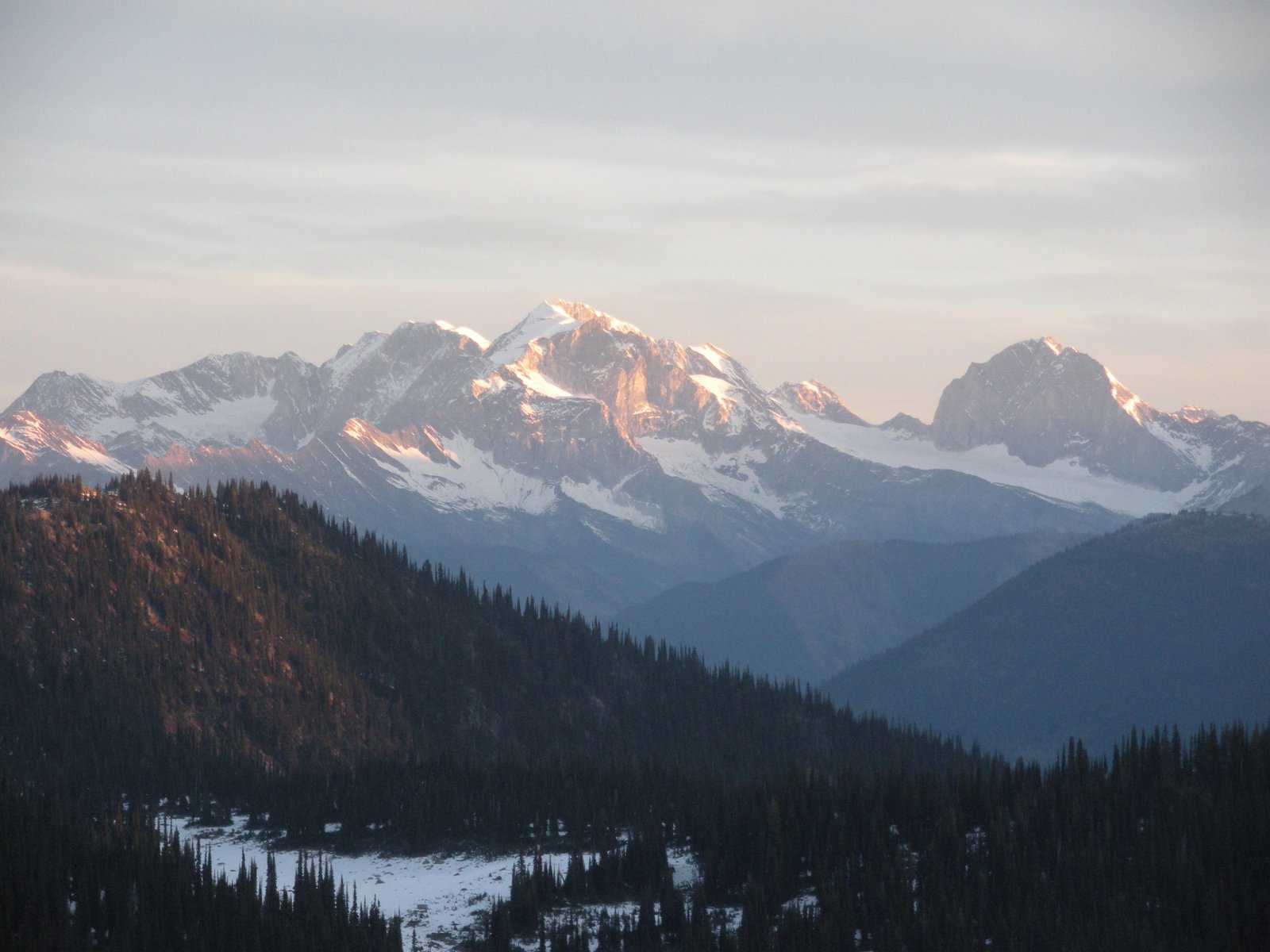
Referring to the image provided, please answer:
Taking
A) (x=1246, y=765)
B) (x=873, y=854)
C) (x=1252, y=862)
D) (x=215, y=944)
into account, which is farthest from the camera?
(x=1246, y=765)

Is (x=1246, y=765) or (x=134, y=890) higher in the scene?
(x=1246, y=765)

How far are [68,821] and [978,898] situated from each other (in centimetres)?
9378

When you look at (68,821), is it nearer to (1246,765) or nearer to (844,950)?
(844,950)

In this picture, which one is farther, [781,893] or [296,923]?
[781,893]

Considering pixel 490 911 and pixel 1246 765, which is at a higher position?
pixel 1246 765

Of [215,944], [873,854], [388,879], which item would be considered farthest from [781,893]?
[215,944]

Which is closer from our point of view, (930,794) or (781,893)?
(781,893)

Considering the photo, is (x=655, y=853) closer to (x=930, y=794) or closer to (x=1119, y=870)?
(x=930, y=794)

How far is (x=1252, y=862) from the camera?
6757 inches

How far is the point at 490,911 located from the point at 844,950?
3769 centimetres

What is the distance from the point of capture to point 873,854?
183 meters

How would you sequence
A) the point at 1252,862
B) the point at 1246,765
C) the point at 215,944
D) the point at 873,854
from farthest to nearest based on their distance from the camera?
the point at 1246,765, the point at 873,854, the point at 1252,862, the point at 215,944

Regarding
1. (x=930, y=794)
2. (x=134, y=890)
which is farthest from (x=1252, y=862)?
(x=134, y=890)

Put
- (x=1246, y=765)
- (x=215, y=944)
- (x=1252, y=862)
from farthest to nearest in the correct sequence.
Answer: (x=1246, y=765)
(x=1252, y=862)
(x=215, y=944)
